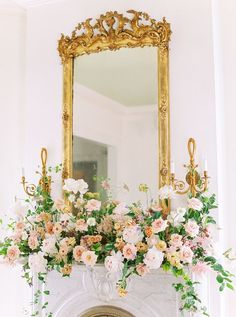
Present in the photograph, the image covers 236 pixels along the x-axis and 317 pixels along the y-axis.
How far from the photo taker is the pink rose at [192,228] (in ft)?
8.90

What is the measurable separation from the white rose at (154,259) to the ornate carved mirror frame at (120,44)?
489 mm

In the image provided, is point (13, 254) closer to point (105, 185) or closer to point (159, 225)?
point (105, 185)

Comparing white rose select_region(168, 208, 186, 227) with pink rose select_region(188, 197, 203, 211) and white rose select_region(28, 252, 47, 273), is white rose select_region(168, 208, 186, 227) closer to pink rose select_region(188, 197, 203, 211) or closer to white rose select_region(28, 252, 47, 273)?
pink rose select_region(188, 197, 203, 211)

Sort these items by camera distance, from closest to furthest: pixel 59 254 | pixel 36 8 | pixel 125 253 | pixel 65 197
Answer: pixel 125 253 → pixel 59 254 → pixel 65 197 → pixel 36 8

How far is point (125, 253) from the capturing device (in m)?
2.74

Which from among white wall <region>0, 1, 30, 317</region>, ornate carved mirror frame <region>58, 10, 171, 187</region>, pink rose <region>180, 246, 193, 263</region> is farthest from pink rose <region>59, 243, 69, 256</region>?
white wall <region>0, 1, 30, 317</region>

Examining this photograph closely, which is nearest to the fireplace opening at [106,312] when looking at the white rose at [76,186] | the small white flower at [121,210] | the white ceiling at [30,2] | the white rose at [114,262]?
the white rose at [114,262]

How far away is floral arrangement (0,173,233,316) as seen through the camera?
8.95ft

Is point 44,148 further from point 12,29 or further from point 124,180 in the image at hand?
point 12,29

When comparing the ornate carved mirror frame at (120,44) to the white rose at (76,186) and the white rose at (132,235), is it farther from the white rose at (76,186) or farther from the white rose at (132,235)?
the white rose at (132,235)

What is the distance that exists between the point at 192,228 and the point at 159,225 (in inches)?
6.7

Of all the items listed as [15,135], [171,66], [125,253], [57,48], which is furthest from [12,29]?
[125,253]

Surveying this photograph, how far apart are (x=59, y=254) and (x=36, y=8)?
1722 millimetres

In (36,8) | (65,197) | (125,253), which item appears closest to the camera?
(125,253)
